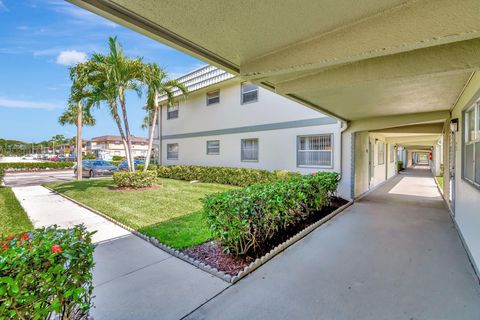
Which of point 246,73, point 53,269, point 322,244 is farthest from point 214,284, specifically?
point 246,73

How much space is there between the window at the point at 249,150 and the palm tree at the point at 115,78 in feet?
19.2

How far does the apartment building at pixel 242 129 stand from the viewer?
10281mm

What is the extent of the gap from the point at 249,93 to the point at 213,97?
3.06 m

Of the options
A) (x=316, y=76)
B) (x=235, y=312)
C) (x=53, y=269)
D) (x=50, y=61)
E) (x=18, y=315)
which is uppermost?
(x=50, y=61)

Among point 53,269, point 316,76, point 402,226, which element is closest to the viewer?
point 53,269

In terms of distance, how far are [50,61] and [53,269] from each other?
14.8 meters

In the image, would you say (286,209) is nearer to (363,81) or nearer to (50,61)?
(363,81)

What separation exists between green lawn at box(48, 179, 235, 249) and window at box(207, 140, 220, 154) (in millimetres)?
3982

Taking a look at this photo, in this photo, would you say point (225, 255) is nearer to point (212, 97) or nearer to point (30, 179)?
point (212, 97)

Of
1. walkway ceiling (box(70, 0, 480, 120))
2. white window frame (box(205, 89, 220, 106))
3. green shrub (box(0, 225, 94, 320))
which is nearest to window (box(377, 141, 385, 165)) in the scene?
white window frame (box(205, 89, 220, 106))

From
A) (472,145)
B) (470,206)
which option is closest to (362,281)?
(470,206)

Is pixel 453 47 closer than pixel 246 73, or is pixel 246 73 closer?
pixel 453 47

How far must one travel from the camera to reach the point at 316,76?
14.0 feet

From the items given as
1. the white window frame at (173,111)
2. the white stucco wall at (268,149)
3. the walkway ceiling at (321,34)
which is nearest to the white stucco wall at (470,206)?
the walkway ceiling at (321,34)
